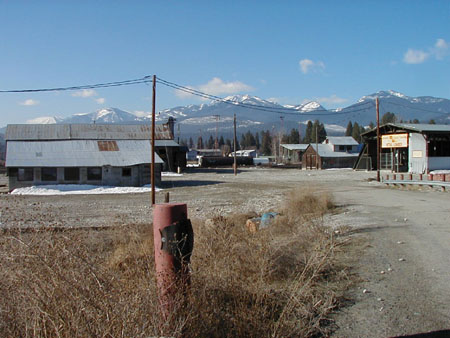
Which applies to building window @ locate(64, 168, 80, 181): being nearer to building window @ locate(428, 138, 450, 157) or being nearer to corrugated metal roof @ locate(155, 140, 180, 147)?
corrugated metal roof @ locate(155, 140, 180, 147)

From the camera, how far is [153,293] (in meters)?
4.17

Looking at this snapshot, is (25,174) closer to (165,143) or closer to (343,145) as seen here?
(165,143)

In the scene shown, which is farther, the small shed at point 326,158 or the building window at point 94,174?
the small shed at point 326,158

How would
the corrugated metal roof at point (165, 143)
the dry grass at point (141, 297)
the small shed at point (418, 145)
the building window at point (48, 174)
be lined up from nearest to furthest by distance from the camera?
the dry grass at point (141, 297), the building window at point (48, 174), the small shed at point (418, 145), the corrugated metal roof at point (165, 143)

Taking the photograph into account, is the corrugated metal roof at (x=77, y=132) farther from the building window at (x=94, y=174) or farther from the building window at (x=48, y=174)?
the building window at (x=94, y=174)

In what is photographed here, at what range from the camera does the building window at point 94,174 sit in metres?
38.5

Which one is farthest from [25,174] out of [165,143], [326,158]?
[326,158]

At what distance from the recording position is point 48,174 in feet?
125

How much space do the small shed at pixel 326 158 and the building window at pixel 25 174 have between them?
5122cm

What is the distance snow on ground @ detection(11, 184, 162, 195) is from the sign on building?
2550cm

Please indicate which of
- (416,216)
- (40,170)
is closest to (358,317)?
(416,216)

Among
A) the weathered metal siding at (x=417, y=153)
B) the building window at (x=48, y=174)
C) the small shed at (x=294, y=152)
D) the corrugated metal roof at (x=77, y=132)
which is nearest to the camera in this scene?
the building window at (x=48, y=174)

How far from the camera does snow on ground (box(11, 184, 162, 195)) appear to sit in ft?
115

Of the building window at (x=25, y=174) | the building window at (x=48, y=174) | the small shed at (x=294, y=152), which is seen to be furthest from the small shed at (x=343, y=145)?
the building window at (x=25, y=174)
